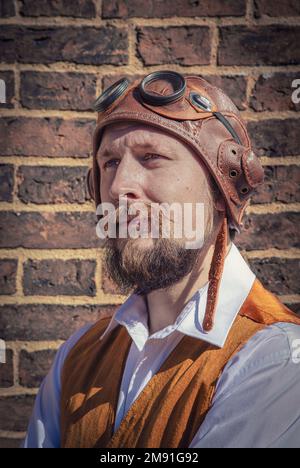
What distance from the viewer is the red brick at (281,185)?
1.47 m

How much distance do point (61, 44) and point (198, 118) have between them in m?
0.59

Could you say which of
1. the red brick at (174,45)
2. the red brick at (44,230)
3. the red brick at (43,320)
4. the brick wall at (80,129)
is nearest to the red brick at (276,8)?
the brick wall at (80,129)

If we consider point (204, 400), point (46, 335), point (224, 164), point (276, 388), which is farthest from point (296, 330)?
point (46, 335)

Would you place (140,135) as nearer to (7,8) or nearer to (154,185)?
(154,185)

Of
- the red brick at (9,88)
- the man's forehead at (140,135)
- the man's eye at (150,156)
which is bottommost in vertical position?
the man's eye at (150,156)

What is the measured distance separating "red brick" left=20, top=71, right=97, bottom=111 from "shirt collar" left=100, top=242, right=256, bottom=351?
2.23 ft

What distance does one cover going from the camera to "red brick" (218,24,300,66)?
4.74ft

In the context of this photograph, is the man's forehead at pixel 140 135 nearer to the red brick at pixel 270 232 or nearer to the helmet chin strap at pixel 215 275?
the helmet chin strap at pixel 215 275

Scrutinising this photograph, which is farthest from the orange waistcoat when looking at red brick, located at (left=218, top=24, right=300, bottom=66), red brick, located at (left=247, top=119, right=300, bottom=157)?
red brick, located at (left=218, top=24, right=300, bottom=66)

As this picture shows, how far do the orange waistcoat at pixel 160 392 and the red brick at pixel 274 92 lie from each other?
61 centimetres

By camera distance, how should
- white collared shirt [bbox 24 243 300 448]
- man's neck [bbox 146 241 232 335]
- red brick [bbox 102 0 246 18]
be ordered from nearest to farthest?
white collared shirt [bbox 24 243 300 448] → man's neck [bbox 146 241 232 335] → red brick [bbox 102 0 246 18]

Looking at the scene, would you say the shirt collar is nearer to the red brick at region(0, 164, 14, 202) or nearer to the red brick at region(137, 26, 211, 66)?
the red brick at region(0, 164, 14, 202)

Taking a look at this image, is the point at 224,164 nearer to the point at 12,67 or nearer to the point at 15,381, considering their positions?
the point at 12,67

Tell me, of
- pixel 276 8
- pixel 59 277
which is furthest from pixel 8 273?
pixel 276 8
